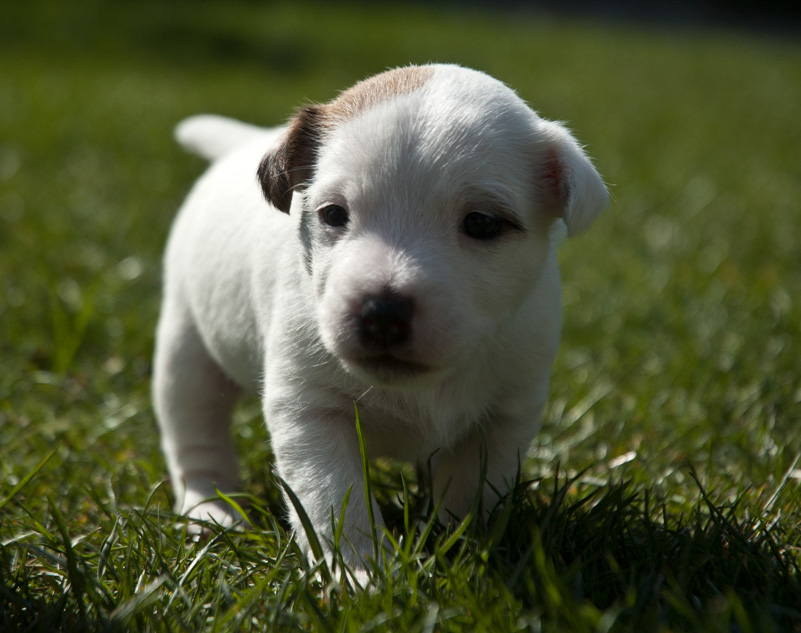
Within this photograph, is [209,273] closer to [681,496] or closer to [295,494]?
[295,494]

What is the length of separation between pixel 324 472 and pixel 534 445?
1.49 meters

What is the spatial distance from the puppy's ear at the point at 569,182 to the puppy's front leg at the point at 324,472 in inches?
39.2

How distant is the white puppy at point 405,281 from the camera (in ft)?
8.29

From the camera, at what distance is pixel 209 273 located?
356 cm

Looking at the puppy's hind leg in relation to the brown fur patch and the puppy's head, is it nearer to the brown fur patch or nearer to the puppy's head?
the puppy's head

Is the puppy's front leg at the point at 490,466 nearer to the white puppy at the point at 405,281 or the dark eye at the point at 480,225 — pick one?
the white puppy at the point at 405,281

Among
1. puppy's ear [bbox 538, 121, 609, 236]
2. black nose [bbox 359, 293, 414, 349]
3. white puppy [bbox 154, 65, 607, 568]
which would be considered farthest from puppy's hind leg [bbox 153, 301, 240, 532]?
puppy's ear [bbox 538, 121, 609, 236]

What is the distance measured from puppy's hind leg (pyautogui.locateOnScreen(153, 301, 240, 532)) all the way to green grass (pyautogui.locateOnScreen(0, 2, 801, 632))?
13 centimetres

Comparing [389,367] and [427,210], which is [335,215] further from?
[389,367]

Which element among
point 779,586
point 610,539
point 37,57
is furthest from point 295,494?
point 37,57

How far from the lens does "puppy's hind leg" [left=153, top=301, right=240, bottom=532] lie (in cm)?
371

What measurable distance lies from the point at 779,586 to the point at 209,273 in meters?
2.37

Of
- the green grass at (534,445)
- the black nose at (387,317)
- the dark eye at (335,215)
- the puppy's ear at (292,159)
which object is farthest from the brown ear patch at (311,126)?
the green grass at (534,445)

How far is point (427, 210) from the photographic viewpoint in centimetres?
258
